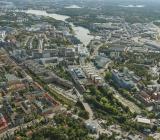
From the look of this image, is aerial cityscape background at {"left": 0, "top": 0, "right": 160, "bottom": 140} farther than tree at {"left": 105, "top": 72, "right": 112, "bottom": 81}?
No

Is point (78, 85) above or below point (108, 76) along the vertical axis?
below

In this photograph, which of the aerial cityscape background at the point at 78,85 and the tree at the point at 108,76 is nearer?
the aerial cityscape background at the point at 78,85

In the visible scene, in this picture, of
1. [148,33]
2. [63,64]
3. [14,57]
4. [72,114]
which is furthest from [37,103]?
[148,33]

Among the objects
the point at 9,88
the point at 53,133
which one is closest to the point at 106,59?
the point at 9,88

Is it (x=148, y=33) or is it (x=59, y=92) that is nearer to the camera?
(x=59, y=92)

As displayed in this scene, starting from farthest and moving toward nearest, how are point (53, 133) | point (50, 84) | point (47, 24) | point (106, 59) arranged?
point (47, 24) → point (106, 59) → point (50, 84) → point (53, 133)

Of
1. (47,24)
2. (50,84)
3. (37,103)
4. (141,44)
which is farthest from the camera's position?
(47,24)

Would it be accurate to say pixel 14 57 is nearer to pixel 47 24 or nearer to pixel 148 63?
pixel 148 63

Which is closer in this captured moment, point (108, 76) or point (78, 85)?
point (78, 85)

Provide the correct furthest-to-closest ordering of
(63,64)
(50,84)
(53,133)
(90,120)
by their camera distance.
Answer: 1. (63,64)
2. (50,84)
3. (90,120)
4. (53,133)

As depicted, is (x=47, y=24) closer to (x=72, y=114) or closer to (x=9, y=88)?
(x=9, y=88)
